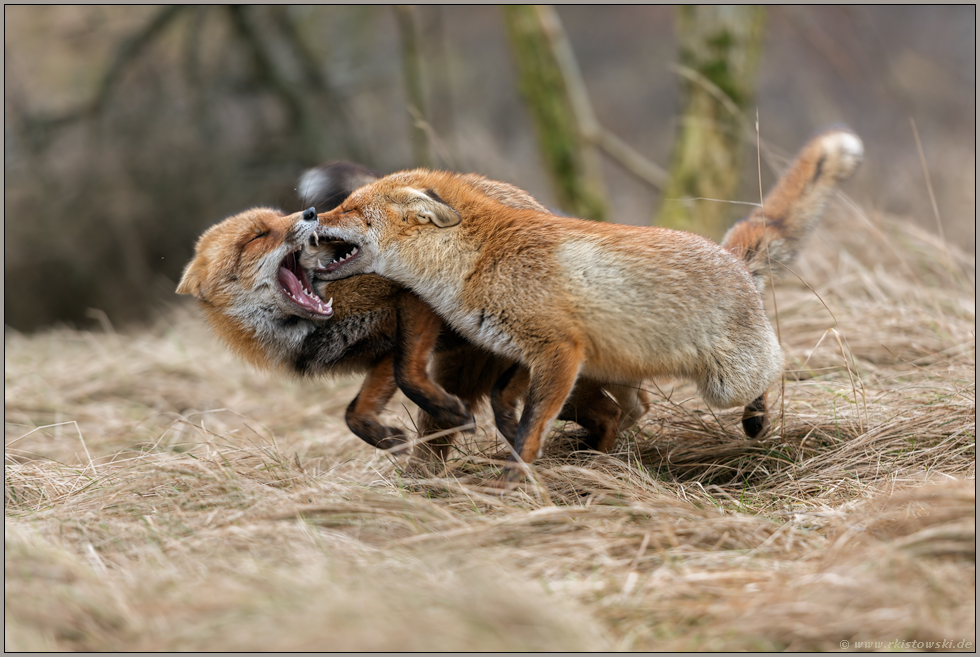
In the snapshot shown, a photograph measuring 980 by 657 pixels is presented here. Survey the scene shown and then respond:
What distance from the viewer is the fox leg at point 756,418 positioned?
4.05 m

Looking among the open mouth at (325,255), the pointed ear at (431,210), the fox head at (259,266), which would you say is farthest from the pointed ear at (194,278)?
the pointed ear at (431,210)

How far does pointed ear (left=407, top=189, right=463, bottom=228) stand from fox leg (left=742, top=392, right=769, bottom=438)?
5.77 feet

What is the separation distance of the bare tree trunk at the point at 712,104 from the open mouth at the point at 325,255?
4.52 m

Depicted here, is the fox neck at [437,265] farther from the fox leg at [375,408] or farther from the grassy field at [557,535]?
the grassy field at [557,535]

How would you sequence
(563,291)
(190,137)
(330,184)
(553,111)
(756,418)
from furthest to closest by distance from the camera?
(190,137) < (553,111) < (330,184) < (756,418) < (563,291)

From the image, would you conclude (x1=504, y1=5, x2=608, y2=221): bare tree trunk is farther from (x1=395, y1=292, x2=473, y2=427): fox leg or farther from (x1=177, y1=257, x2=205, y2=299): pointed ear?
(x1=177, y1=257, x2=205, y2=299): pointed ear

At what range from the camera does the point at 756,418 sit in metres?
4.08

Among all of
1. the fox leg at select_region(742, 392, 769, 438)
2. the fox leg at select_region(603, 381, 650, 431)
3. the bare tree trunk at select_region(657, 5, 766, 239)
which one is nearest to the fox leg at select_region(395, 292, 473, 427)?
the fox leg at select_region(603, 381, 650, 431)

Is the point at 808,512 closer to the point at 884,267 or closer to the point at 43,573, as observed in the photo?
the point at 43,573

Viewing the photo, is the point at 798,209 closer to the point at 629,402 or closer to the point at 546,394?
the point at 629,402

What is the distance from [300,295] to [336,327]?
0.25 meters

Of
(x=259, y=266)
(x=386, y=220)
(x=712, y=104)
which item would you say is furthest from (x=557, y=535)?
(x=712, y=104)

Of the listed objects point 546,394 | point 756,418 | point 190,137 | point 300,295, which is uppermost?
point 190,137

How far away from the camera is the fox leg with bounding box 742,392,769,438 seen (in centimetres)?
405
